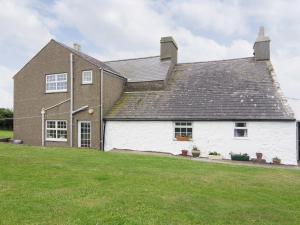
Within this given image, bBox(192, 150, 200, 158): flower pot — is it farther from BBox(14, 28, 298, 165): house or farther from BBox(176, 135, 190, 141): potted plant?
BBox(176, 135, 190, 141): potted plant

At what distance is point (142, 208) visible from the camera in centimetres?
709

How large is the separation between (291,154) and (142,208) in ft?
47.3

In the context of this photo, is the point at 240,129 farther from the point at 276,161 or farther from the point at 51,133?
the point at 51,133

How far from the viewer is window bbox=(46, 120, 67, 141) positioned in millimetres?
24484

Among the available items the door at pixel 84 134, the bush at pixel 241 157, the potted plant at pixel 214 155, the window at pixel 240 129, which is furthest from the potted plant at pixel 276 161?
the door at pixel 84 134

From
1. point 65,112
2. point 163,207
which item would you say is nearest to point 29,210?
point 163,207

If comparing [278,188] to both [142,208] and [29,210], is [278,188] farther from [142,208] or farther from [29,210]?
[29,210]

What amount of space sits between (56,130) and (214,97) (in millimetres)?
13198

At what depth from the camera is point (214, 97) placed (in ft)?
72.3

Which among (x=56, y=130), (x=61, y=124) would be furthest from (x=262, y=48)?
(x=56, y=130)

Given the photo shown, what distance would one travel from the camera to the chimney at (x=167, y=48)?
2812 cm

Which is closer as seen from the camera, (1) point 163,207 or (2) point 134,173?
(1) point 163,207

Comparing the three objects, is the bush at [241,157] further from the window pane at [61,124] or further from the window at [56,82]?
the window at [56,82]

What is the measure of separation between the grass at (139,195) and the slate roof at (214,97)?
7.45 meters
